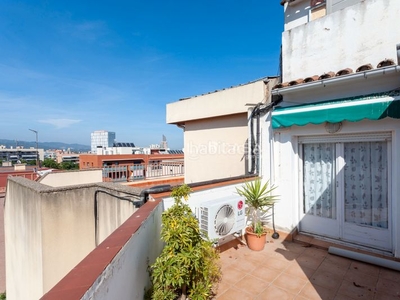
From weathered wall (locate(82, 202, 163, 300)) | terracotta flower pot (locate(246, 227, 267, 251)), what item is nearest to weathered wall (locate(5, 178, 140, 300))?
weathered wall (locate(82, 202, 163, 300))

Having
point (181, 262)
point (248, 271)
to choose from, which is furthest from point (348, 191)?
point (181, 262)

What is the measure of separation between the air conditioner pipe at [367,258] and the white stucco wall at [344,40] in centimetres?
468

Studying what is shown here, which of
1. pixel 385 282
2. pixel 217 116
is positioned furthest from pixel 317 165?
pixel 217 116

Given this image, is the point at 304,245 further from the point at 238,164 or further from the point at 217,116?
the point at 217,116

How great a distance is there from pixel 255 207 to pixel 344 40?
5.25 metres

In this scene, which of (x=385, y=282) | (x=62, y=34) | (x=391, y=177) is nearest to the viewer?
(x=385, y=282)

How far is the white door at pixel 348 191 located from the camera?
5379 mm

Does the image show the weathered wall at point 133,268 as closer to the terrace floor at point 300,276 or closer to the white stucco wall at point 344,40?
the terrace floor at point 300,276

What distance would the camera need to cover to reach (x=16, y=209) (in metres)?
8.88

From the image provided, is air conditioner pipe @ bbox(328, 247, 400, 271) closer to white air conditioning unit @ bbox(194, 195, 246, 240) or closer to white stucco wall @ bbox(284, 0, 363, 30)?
white air conditioning unit @ bbox(194, 195, 246, 240)

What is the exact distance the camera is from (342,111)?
520 cm

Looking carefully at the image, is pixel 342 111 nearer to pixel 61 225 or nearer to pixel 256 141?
pixel 256 141

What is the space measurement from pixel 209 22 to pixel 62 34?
979cm

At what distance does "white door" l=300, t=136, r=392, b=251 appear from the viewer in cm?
538
